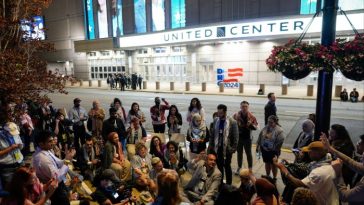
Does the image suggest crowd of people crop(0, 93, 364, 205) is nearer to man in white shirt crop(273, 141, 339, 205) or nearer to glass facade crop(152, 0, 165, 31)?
man in white shirt crop(273, 141, 339, 205)

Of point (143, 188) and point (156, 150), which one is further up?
point (156, 150)

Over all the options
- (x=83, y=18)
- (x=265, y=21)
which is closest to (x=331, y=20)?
(x=265, y=21)

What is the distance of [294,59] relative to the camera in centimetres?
497

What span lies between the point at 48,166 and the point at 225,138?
11.8 ft

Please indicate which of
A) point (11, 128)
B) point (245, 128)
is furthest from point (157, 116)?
point (11, 128)

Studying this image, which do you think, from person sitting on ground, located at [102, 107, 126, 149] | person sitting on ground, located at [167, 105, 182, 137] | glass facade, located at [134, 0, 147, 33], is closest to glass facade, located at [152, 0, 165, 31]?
glass facade, located at [134, 0, 147, 33]

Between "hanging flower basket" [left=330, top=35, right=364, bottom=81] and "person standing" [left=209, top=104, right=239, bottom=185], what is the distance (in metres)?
2.53

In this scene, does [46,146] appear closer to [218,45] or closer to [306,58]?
[306,58]

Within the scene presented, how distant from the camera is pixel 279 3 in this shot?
27.9 meters

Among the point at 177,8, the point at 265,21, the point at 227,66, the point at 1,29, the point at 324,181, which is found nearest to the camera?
the point at 324,181

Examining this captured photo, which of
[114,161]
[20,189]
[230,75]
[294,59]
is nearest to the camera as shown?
[20,189]

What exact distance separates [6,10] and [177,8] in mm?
31477

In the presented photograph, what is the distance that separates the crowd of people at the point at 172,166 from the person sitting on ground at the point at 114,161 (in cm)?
2

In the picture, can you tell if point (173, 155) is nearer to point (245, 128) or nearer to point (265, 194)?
point (245, 128)
